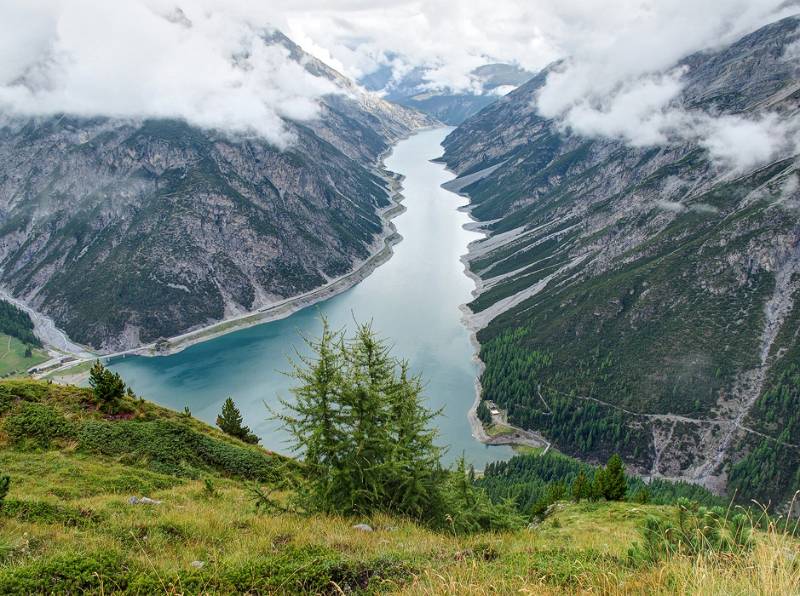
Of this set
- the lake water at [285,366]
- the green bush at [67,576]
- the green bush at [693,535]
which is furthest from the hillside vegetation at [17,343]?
the green bush at [693,535]

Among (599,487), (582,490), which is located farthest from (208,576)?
(582,490)

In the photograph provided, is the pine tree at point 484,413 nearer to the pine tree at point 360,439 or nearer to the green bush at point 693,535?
the pine tree at point 360,439

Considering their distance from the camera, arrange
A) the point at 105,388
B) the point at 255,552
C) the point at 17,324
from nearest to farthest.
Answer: the point at 255,552, the point at 105,388, the point at 17,324

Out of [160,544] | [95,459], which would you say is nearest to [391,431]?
[160,544]

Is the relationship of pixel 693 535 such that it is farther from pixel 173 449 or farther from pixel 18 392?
pixel 18 392

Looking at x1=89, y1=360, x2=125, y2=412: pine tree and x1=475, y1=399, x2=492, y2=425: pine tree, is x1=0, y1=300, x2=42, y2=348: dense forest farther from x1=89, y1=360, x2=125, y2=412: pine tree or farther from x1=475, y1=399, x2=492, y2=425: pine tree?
x1=89, y1=360, x2=125, y2=412: pine tree

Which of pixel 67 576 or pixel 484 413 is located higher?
pixel 67 576

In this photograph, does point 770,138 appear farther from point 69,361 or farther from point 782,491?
point 69,361
